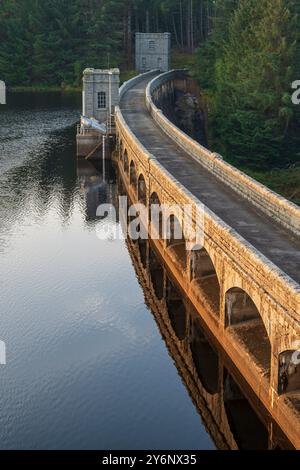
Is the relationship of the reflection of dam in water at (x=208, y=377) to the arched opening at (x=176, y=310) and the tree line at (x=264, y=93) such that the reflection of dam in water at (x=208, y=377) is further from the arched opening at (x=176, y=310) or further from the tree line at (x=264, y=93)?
the tree line at (x=264, y=93)

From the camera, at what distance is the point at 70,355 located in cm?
3394

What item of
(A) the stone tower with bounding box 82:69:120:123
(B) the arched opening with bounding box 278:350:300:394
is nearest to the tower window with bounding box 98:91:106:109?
(A) the stone tower with bounding box 82:69:120:123

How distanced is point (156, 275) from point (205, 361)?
12.1m

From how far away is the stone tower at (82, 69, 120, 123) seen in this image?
265 ft

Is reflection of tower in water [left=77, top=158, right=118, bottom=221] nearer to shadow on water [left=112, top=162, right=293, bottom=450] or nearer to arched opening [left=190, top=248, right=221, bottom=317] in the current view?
shadow on water [left=112, top=162, right=293, bottom=450]

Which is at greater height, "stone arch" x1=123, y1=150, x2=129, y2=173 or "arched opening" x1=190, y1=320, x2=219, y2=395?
"stone arch" x1=123, y1=150, x2=129, y2=173

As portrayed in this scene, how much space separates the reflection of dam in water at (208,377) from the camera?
2780 centimetres

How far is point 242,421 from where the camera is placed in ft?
94.5

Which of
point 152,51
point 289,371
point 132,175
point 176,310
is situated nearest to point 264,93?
point 132,175

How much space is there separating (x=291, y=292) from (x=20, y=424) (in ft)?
42.3

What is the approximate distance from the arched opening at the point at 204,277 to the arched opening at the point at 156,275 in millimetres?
3758

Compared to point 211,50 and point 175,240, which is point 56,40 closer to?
point 211,50

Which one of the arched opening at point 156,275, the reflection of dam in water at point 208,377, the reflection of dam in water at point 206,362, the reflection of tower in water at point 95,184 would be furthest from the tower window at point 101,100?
the reflection of dam in water at point 208,377

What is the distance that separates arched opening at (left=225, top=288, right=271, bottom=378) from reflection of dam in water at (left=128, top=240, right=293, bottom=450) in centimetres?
171
